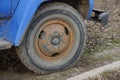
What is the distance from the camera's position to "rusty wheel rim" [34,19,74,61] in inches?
185

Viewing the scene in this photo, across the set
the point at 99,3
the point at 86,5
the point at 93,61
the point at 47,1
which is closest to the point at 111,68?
the point at 93,61

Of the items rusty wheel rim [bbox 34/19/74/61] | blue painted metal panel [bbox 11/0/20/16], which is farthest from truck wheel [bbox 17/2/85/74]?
blue painted metal panel [bbox 11/0/20/16]

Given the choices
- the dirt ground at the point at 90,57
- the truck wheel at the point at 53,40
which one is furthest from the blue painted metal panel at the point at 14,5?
the dirt ground at the point at 90,57

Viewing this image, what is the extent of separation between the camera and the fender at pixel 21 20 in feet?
14.1

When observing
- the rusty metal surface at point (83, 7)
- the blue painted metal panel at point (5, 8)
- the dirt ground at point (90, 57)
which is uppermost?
the blue painted metal panel at point (5, 8)

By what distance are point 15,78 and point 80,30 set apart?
1164mm

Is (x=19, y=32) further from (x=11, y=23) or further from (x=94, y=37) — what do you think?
(x=94, y=37)

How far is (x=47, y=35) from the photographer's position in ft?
15.5

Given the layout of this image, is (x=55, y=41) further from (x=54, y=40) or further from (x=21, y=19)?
(x=21, y=19)

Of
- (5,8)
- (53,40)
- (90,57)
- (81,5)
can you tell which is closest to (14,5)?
(5,8)

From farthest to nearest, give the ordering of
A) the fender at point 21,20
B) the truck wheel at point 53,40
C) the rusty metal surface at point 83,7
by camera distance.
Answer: the rusty metal surface at point 83,7 < the truck wheel at point 53,40 < the fender at point 21,20

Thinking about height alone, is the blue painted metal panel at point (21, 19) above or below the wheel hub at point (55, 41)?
above

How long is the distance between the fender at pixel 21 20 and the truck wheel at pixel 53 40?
0.65 ft

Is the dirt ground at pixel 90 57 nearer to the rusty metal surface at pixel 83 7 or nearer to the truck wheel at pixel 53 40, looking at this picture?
the truck wheel at pixel 53 40
